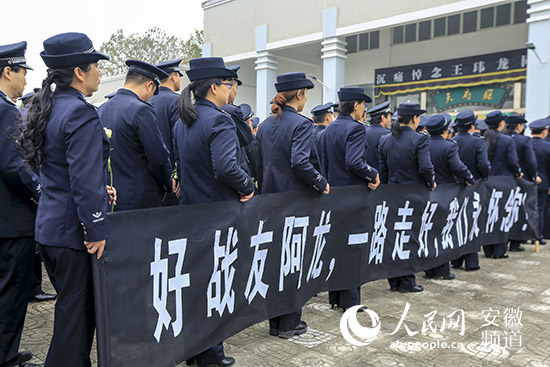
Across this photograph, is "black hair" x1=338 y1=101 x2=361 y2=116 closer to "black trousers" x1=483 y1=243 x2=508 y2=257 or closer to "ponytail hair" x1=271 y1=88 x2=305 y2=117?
"ponytail hair" x1=271 y1=88 x2=305 y2=117

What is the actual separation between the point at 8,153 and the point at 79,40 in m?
0.96

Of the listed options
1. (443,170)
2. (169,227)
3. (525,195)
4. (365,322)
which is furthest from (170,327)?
(525,195)

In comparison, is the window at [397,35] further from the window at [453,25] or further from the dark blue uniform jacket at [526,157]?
the dark blue uniform jacket at [526,157]

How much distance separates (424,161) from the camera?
15.5 ft

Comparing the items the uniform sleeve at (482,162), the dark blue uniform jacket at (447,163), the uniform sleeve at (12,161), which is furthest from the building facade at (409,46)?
the uniform sleeve at (12,161)

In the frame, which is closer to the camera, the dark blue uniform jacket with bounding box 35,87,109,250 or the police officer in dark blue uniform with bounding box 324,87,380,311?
the dark blue uniform jacket with bounding box 35,87,109,250

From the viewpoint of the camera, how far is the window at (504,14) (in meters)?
17.2

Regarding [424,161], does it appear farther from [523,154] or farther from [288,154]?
[523,154]

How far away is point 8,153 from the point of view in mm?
2830

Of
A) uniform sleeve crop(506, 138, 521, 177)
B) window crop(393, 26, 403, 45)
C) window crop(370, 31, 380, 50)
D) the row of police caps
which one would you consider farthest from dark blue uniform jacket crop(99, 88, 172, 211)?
window crop(370, 31, 380, 50)

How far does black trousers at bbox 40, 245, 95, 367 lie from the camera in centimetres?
228

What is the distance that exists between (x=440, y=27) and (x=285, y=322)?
18415 mm

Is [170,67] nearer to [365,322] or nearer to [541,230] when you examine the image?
[365,322]

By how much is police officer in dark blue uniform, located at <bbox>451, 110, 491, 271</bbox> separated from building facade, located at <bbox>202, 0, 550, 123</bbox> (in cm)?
848
